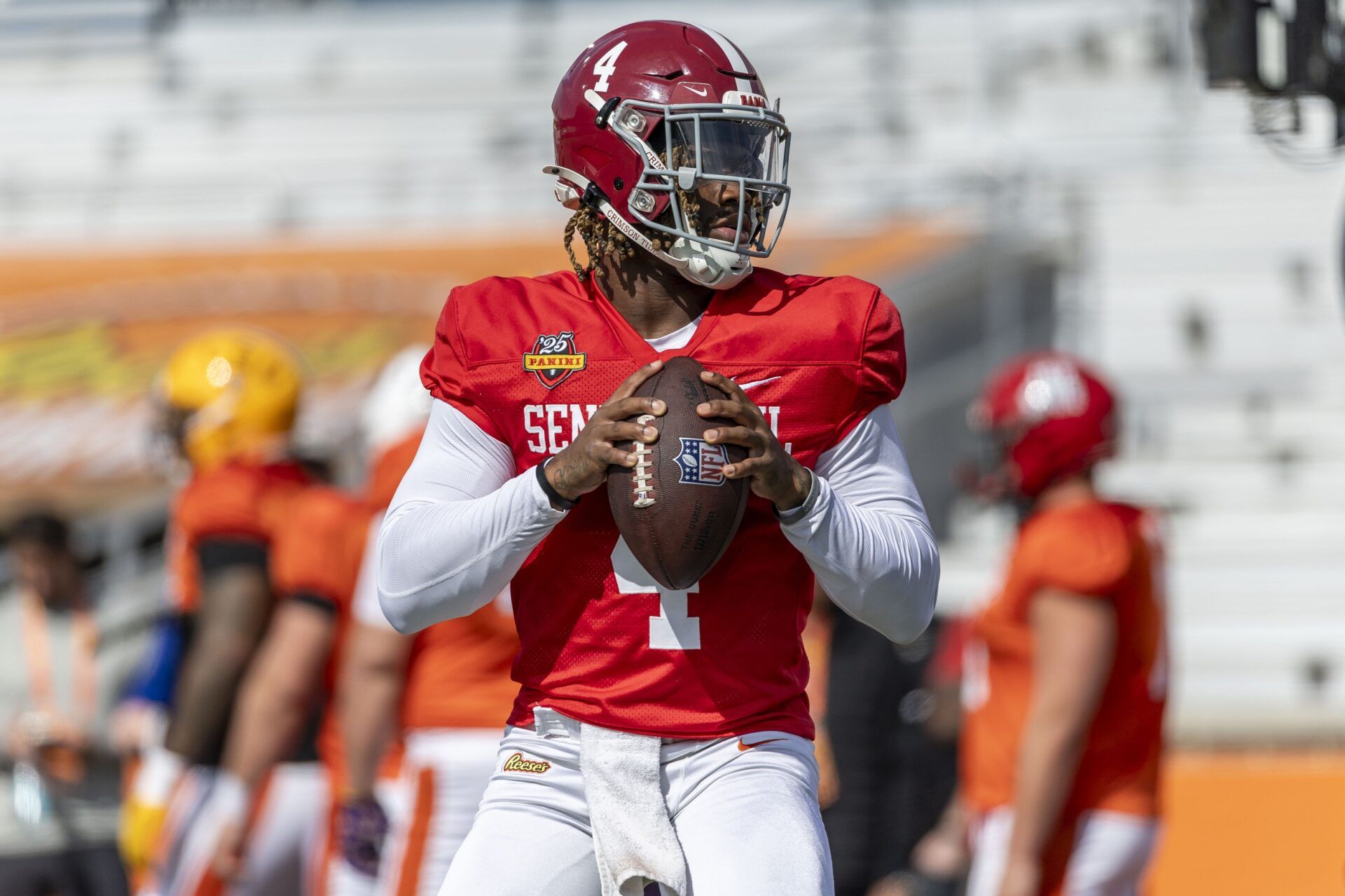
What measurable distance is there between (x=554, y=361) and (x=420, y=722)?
1978 mm

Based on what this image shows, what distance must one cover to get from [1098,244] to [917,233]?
2.21m

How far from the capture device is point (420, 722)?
4207mm

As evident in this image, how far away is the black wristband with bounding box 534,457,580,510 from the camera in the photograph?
2.31 meters

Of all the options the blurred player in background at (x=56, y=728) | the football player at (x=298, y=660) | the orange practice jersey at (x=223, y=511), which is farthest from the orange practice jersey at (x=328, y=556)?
the blurred player in background at (x=56, y=728)

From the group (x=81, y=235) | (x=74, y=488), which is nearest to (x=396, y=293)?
(x=74, y=488)

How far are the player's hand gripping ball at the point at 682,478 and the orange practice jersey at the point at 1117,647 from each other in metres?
2.12

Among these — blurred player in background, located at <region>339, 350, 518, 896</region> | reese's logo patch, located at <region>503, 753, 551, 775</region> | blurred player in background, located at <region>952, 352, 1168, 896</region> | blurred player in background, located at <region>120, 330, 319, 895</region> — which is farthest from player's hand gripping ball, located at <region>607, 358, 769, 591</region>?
blurred player in background, located at <region>120, 330, 319, 895</region>

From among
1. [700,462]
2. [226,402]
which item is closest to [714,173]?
[700,462]

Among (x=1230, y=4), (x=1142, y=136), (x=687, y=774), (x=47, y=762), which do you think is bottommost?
(x=1142, y=136)

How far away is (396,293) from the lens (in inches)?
449

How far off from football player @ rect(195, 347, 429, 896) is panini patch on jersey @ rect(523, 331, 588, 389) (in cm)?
215

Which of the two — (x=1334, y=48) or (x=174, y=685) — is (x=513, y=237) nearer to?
(x=174, y=685)

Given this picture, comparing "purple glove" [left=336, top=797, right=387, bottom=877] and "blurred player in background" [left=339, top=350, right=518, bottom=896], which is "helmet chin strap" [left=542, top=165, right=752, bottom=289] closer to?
"blurred player in background" [left=339, top=350, right=518, bottom=896]

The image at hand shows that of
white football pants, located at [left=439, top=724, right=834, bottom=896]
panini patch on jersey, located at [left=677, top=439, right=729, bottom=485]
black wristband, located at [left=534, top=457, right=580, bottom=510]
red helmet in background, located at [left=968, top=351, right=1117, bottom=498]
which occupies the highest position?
panini patch on jersey, located at [left=677, top=439, right=729, bottom=485]
